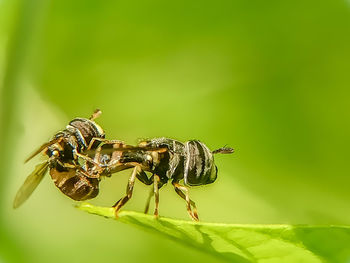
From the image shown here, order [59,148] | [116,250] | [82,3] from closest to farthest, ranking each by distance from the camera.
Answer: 1. [59,148]
2. [116,250]
3. [82,3]

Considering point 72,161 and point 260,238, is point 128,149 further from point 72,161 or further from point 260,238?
point 260,238

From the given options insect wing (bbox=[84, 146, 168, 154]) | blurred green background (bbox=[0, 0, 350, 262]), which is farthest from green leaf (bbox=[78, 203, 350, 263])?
blurred green background (bbox=[0, 0, 350, 262])

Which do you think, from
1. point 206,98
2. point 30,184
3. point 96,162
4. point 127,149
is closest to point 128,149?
point 127,149

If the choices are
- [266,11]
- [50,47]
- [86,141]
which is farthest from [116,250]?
[266,11]

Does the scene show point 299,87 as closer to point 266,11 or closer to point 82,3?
point 266,11

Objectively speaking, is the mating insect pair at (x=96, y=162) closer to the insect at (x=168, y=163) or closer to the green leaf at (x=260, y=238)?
the insect at (x=168, y=163)
